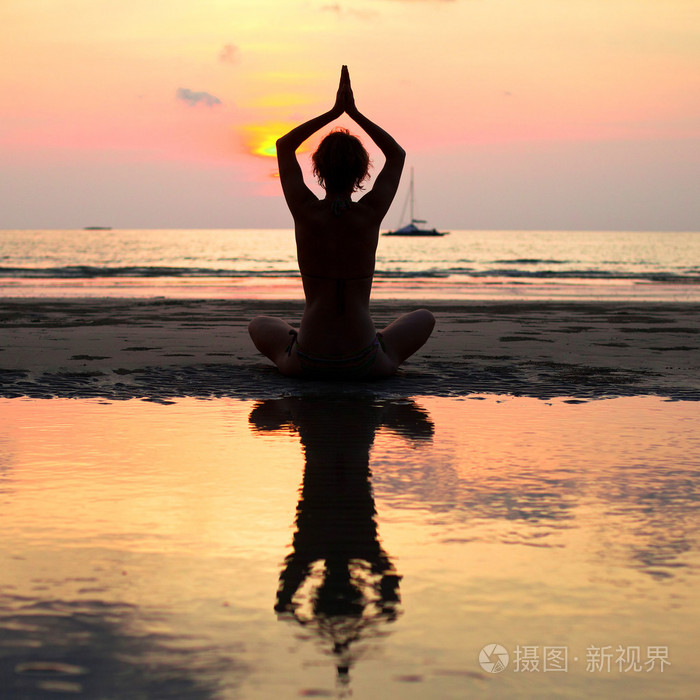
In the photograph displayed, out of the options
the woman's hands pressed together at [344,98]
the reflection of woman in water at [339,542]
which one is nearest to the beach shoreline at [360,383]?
the reflection of woman in water at [339,542]

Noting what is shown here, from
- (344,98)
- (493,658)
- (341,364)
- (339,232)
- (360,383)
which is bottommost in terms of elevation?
(493,658)

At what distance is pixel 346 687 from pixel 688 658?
758mm

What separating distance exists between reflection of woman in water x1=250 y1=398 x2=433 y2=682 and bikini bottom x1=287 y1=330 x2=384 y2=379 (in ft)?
3.67

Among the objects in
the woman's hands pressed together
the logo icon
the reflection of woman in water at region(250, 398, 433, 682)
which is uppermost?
the woman's hands pressed together

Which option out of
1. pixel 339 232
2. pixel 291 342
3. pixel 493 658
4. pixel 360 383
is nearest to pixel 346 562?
pixel 493 658

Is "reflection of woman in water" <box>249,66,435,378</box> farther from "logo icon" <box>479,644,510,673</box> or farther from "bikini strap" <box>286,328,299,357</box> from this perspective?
"logo icon" <box>479,644,510,673</box>

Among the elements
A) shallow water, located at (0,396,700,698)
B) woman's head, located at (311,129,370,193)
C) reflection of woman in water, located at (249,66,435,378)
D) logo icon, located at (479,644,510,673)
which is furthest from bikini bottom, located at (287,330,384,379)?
logo icon, located at (479,644,510,673)

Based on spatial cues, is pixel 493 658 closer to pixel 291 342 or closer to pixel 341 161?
pixel 341 161

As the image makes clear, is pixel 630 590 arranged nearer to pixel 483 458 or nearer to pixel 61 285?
pixel 483 458

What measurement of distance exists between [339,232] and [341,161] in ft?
1.50

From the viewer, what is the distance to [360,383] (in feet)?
19.4

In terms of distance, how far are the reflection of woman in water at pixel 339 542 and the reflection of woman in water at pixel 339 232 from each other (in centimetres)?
109

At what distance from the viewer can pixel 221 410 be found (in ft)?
16.0

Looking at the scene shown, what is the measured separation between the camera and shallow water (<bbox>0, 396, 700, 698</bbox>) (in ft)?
5.93
